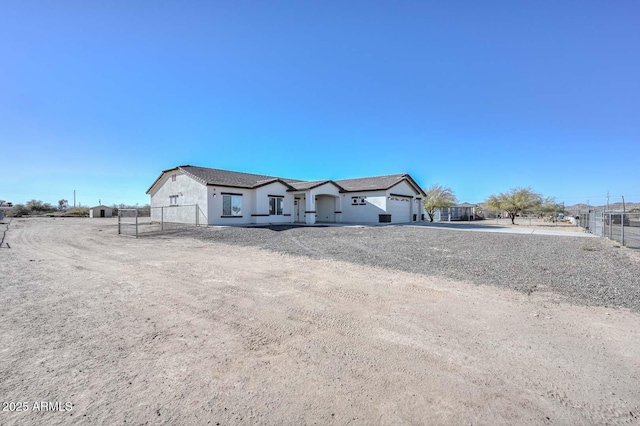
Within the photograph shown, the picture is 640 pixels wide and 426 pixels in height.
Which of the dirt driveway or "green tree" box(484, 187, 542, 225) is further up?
"green tree" box(484, 187, 542, 225)

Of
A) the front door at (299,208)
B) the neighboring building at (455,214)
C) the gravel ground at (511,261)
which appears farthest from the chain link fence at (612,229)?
the front door at (299,208)

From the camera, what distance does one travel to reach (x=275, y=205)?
84.1 ft

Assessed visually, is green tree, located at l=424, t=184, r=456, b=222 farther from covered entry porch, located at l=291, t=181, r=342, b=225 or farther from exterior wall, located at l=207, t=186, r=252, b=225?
exterior wall, located at l=207, t=186, r=252, b=225

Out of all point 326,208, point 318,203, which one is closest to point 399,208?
point 326,208

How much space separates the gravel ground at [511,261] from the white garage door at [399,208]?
1333 centimetres

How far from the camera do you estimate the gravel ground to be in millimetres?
6262

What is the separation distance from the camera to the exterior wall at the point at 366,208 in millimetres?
26875

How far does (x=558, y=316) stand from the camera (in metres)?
4.72

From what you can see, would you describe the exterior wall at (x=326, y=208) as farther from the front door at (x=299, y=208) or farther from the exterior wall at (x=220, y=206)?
the exterior wall at (x=220, y=206)

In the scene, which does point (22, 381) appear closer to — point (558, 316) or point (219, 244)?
point (558, 316)

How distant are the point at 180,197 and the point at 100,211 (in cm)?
3411

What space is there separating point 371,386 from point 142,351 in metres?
2.73

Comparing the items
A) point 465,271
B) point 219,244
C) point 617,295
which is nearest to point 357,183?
point 219,244

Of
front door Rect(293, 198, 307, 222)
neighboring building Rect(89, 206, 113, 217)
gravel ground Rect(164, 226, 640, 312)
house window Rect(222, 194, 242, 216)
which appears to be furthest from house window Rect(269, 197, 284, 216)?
neighboring building Rect(89, 206, 113, 217)
